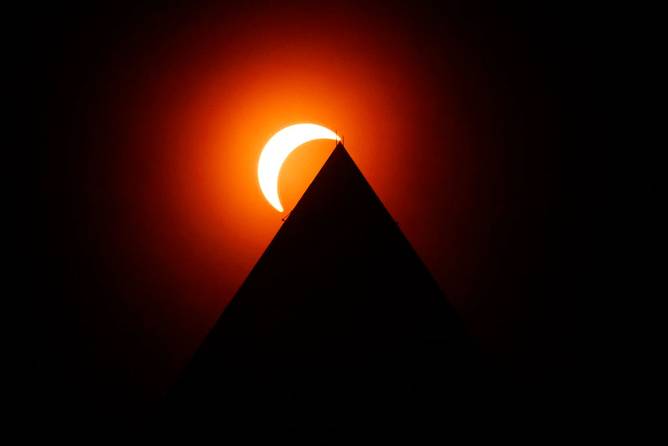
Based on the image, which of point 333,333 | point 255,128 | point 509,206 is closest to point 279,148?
point 255,128

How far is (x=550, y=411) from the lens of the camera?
4.39 ft

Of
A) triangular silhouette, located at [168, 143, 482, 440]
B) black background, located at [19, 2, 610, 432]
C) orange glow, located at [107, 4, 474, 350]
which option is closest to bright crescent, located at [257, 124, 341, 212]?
orange glow, located at [107, 4, 474, 350]

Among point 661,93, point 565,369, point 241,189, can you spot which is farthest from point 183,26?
point 565,369

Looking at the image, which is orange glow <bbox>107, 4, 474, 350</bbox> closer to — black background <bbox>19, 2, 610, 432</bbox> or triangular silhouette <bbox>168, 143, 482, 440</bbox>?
black background <bbox>19, 2, 610, 432</bbox>

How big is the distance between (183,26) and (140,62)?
0.61 feet

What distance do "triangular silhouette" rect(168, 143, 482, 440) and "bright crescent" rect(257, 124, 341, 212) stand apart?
0.31 metres

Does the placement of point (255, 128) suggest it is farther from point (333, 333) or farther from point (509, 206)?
point (509, 206)

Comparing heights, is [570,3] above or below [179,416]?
above

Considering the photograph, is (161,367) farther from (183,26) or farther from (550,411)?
(550,411)

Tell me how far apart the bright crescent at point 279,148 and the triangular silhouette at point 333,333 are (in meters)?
0.31

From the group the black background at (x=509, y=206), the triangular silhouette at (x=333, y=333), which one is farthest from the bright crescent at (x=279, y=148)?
the black background at (x=509, y=206)

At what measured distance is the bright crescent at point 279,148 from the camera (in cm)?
127

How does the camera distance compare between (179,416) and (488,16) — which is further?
(488,16)

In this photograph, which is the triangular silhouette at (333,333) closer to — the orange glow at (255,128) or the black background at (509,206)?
the orange glow at (255,128)
